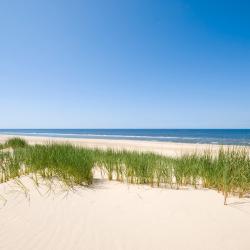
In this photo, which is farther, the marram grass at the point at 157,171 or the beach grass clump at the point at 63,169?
the beach grass clump at the point at 63,169

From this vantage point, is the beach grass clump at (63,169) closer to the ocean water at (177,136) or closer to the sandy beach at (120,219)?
the sandy beach at (120,219)

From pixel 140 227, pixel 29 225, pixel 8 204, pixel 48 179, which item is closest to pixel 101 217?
pixel 140 227

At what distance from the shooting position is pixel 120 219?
358 cm

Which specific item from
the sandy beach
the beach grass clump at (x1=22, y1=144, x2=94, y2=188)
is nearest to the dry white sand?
the sandy beach

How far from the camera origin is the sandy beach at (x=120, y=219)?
2.97 metres

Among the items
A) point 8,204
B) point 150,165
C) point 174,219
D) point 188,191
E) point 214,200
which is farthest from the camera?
point 150,165

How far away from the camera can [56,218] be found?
11.6 ft

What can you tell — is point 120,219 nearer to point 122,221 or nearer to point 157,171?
point 122,221

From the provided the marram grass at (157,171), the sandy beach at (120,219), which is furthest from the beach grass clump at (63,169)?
the sandy beach at (120,219)

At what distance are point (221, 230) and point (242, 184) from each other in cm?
174

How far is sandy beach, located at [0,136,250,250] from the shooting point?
2975mm

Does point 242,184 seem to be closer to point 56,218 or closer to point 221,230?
point 221,230

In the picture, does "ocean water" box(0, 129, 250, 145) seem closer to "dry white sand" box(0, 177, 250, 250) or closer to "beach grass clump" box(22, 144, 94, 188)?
"dry white sand" box(0, 177, 250, 250)

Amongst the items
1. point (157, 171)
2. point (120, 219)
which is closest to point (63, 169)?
point (120, 219)
